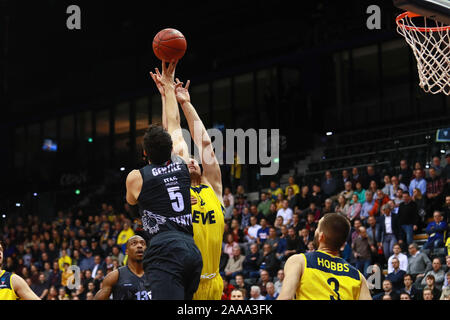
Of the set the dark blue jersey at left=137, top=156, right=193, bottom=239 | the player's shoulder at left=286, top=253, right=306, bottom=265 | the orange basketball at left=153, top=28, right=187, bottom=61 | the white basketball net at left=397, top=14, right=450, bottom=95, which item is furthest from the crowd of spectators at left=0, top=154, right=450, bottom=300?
the dark blue jersey at left=137, top=156, right=193, bottom=239

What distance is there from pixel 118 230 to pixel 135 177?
1579 centimetres

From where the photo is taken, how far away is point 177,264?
16.6 ft

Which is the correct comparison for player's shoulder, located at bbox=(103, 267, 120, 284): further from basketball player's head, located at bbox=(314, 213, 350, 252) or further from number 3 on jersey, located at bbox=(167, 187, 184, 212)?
basketball player's head, located at bbox=(314, 213, 350, 252)

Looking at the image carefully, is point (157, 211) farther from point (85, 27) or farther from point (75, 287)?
point (85, 27)

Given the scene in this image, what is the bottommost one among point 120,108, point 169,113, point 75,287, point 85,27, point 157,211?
point 75,287

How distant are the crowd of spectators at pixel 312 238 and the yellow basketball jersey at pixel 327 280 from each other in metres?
7.88

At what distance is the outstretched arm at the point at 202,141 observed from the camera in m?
6.23

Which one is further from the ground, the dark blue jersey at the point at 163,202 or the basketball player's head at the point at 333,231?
the dark blue jersey at the point at 163,202

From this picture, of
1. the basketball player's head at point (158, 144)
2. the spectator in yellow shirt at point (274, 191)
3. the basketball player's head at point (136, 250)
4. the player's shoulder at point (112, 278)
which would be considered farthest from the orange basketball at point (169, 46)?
the spectator in yellow shirt at point (274, 191)

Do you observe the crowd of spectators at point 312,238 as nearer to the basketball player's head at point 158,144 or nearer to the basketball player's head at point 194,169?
the basketball player's head at point 194,169

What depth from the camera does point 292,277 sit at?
4.89m

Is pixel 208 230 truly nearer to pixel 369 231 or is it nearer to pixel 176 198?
pixel 176 198
